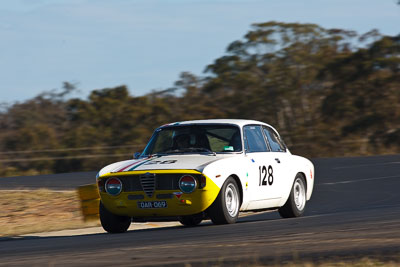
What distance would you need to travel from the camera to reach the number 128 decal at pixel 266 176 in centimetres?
1222

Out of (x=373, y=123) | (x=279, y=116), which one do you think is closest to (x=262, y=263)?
(x=373, y=123)

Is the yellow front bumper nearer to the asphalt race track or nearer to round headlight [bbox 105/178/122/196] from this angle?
round headlight [bbox 105/178/122/196]

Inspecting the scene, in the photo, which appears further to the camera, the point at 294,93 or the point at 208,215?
the point at 294,93

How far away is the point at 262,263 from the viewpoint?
271 inches

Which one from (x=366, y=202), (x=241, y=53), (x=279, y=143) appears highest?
(x=241, y=53)

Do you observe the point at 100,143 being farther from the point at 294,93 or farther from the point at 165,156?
the point at 165,156

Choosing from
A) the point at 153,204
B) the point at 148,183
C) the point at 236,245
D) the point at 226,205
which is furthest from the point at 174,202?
the point at 236,245

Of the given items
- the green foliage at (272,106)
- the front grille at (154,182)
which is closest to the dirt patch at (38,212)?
the front grille at (154,182)

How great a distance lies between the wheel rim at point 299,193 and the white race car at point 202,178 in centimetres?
2

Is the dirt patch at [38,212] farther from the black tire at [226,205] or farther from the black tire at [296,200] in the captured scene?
the black tire at [226,205]

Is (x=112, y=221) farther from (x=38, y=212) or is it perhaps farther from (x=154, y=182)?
(x=38, y=212)

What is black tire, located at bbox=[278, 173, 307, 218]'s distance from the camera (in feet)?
42.8

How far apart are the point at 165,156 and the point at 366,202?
21.9 feet

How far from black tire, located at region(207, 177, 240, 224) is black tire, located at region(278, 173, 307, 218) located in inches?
69.2
